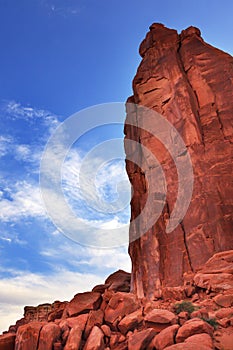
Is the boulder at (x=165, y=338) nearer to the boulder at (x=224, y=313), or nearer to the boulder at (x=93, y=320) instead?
the boulder at (x=224, y=313)

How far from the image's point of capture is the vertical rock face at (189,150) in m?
23.4

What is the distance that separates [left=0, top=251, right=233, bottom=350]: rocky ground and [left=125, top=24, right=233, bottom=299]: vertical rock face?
399 centimetres

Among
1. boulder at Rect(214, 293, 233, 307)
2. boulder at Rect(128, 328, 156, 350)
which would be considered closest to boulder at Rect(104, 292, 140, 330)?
boulder at Rect(128, 328, 156, 350)

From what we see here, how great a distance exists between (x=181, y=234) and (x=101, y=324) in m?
10.3

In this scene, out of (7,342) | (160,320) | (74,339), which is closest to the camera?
(160,320)

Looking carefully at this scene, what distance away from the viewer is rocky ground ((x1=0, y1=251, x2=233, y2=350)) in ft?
38.5

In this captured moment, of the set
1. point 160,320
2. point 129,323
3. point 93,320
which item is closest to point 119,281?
point 93,320

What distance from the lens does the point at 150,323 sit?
538 inches

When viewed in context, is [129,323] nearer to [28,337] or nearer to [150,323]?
[150,323]

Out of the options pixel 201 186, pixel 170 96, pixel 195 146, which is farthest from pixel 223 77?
pixel 201 186

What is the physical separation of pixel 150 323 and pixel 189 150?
15.8 m

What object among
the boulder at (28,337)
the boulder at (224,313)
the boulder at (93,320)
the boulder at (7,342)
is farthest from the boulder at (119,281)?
the boulder at (224,313)

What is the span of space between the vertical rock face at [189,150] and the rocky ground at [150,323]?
3.99 m

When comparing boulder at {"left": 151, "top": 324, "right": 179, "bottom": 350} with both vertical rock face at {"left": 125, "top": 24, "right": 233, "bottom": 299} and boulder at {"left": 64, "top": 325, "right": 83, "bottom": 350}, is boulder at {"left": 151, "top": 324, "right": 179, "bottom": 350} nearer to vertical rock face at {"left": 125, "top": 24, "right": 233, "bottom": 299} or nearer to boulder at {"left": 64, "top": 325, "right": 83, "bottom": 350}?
boulder at {"left": 64, "top": 325, "right": 83, "bottom": 350}
